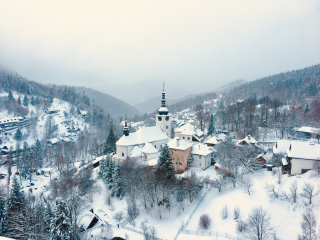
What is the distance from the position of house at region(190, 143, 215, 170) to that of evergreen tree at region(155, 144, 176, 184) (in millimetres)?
7561

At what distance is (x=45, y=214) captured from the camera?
2239 centimetres

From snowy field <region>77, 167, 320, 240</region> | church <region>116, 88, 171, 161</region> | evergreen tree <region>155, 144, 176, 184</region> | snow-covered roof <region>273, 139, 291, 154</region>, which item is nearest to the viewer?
snowy field <region>77, 167, 320, 240</region>

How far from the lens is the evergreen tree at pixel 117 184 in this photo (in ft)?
94.8

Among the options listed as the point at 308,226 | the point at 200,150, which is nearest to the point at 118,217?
the point at 200,150

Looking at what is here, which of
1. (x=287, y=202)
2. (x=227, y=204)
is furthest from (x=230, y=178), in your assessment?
(x=287, y=202)

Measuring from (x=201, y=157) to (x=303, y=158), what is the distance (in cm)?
1431

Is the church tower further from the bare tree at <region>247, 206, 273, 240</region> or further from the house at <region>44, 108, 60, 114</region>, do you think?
the house at <region>44, 108, 60, 114</region>

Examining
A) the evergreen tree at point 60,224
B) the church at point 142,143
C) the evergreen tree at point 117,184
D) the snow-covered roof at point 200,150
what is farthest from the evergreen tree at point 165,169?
the evergreen tree at point 60,224

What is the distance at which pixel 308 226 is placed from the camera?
15219 millimetres

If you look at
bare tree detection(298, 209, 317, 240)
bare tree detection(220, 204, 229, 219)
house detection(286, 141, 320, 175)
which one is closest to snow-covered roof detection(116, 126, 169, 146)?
bare tree detection(220, 204, 229, 219)

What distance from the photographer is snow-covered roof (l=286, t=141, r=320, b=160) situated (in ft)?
73.2

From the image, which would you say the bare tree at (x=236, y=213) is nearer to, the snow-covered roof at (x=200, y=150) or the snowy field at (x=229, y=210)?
the snowy field at (x=229, y=210)

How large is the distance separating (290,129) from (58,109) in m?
95.8

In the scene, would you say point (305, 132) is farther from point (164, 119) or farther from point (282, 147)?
point (164, 119)
